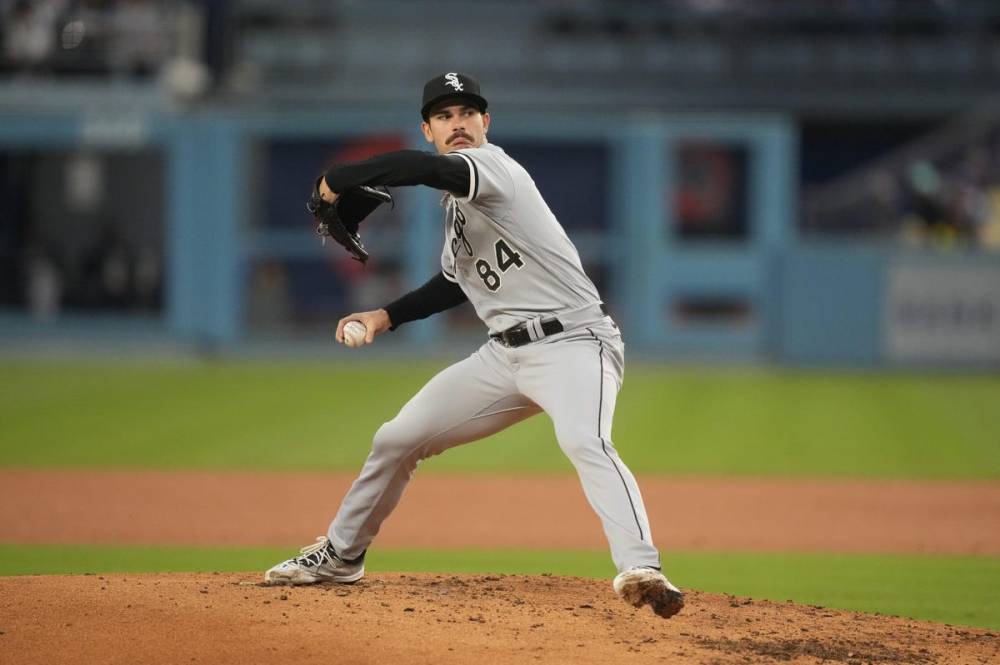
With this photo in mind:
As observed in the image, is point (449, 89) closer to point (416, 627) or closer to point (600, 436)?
point (600, 436)

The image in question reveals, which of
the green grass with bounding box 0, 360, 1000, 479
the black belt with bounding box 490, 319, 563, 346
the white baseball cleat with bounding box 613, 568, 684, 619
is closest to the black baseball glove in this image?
the black belt with bounding box 490, 319, 563, 346

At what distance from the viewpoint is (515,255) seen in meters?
5.14

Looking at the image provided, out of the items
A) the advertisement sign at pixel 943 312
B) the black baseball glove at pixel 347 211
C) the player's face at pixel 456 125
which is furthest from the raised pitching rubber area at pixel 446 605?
the advertisement sign at pixel 943 312

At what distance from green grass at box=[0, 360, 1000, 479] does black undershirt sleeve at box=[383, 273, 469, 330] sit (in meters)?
4.68

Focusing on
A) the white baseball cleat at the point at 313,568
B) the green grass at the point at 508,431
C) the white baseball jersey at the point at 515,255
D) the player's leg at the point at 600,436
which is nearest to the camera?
the player's leg at the point at 600,436

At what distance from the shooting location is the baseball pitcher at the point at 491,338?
15.7 feet

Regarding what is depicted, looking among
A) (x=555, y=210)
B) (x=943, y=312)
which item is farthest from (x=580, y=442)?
(x=555, y=210)

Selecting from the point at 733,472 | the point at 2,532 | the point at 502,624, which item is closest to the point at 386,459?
the point at 502,624

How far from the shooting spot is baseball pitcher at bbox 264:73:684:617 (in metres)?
4.77

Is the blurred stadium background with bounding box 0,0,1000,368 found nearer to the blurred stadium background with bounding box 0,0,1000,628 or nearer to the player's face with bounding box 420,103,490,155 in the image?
the blurred stadium background with bounding box 0,0,1000,628

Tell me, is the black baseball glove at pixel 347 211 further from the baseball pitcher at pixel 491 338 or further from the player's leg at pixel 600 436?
the player's leg at pixel 600 436

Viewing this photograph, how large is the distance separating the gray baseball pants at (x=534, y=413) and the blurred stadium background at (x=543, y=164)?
13.1 metres

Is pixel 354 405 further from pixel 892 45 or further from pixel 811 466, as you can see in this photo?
pixel 892 45

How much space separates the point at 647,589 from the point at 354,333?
4.64ft
